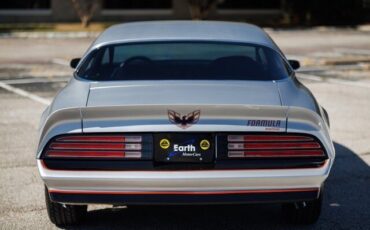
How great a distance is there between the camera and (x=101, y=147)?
155 inches

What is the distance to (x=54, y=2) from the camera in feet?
93.0

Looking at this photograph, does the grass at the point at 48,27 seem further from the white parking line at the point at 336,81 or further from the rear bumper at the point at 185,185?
the rear bumper at the point at 185,185

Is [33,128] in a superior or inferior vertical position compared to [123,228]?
inferior

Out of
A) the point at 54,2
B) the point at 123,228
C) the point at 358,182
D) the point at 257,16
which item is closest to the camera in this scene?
the point at 123,228

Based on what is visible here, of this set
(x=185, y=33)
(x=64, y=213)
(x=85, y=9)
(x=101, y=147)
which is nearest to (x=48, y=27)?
(x=85, y=9)

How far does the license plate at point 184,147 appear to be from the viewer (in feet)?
12.8

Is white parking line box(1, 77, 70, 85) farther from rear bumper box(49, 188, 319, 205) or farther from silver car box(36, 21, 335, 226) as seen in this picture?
rear bumper box(49, 188, 319, 205)

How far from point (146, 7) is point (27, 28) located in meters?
6.57

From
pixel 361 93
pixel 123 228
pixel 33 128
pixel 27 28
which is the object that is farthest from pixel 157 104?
pixel 27 28

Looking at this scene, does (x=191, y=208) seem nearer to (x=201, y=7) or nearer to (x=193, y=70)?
(x=193, y=70)

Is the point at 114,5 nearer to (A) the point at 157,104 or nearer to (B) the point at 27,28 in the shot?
(B) the point at 27,28

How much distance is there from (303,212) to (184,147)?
3.74ft

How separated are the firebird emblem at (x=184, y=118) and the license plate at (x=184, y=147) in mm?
81

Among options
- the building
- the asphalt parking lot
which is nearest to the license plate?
the asphalt parking lot
